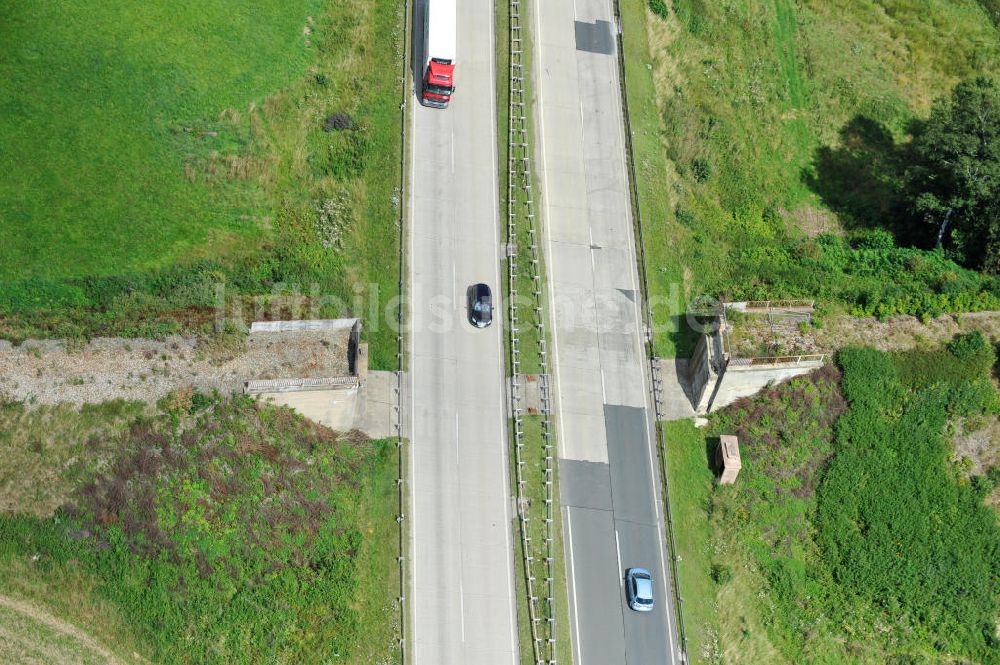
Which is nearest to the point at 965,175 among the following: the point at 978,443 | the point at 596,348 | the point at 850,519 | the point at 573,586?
the point at 978,443

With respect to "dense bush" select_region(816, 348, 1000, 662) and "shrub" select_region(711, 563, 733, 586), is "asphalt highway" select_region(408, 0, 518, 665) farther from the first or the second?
"dense bush" select_region(816, 348, 1000, 662)

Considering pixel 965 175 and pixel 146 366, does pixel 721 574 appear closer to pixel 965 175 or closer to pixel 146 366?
pixel 965 175

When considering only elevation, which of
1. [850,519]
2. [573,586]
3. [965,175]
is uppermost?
[965,175]

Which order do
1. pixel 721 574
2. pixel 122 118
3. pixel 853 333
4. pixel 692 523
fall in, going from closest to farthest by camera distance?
1. pixel 721 574
2. pixel 692 523
3. pixel 122 118
4. pixel 853 333

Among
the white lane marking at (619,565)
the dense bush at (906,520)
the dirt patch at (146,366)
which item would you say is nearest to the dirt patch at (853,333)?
the dense bush at (906,520)

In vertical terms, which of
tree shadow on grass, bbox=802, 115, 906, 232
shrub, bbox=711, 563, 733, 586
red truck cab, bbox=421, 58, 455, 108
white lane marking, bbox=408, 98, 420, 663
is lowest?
shrub, bbox=711, 563, 733, 586

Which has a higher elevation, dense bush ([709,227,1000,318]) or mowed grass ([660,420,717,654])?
dense bush ([709,227,1000,318])

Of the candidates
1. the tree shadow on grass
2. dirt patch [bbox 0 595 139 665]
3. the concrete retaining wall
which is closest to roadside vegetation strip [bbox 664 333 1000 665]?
the concrete retaining wall

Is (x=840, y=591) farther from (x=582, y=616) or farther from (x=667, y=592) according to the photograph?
(x=582, y=616)
